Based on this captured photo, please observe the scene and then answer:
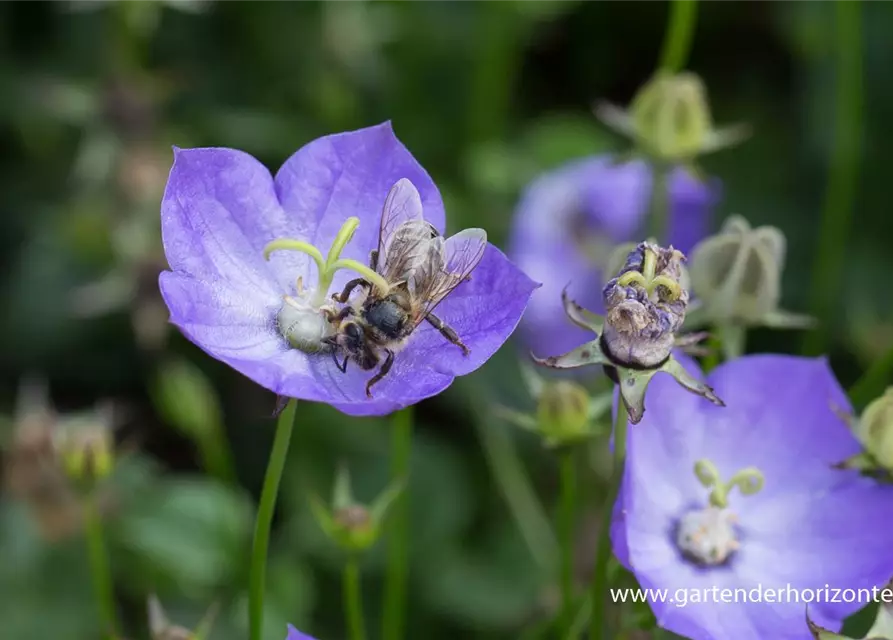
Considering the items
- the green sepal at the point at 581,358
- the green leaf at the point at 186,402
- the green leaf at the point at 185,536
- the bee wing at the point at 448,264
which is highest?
the bee wing at the point at 448,264

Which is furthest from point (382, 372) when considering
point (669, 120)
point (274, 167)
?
point (274, 167)

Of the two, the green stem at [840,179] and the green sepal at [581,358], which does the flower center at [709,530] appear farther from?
the green stem at [840,179]

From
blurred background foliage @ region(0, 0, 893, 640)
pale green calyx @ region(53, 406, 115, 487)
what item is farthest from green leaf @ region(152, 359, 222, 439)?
pale green calyx @ region(53, 406, 115, 487)

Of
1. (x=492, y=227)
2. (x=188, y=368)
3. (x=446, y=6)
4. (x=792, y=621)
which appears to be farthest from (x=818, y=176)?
(x=792, y=621)

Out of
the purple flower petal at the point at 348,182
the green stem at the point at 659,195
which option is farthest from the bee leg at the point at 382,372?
the green stem at the point at 659,195

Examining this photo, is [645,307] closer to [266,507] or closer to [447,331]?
[447,331]

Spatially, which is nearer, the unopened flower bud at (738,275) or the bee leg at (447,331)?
the bee leg at (447,331)
